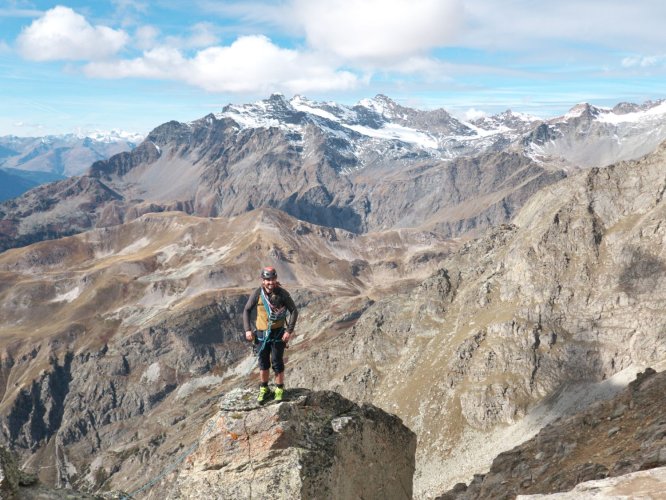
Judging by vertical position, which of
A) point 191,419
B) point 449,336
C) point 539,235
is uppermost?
point 539,235

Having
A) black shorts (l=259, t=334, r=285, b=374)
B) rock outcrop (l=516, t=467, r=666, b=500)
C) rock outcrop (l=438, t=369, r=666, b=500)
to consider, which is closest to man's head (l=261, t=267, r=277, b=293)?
black shorts (l=259, t=334, r=285, b=374)

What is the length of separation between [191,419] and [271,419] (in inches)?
6610

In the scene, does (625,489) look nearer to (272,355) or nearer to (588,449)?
(272,355)

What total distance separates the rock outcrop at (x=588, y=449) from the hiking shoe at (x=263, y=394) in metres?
15.7

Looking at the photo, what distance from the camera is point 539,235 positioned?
126250 mm

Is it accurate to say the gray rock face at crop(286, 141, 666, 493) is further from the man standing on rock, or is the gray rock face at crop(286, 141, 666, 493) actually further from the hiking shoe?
the man standing on rock

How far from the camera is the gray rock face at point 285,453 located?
1845 cm

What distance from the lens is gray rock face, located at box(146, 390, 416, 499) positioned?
18.5 metres

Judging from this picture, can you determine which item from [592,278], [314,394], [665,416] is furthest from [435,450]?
[314,394]

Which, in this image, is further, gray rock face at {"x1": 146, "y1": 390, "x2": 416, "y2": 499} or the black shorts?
the black shorts

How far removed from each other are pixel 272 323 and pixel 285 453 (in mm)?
4930

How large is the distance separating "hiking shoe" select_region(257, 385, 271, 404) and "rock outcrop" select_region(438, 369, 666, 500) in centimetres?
1566

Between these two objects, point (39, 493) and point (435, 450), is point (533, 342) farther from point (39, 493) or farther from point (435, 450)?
point (39, 493)

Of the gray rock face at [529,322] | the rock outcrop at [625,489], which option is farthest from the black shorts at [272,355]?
the gray rock face at [529,322]
